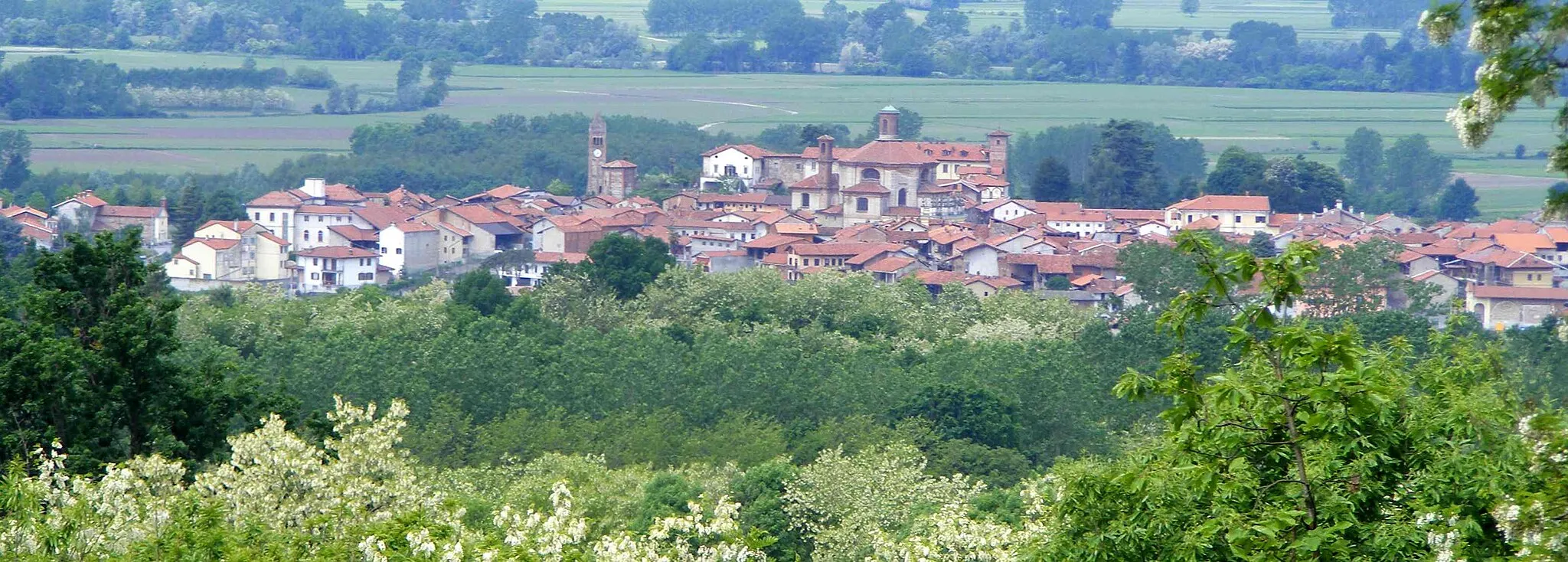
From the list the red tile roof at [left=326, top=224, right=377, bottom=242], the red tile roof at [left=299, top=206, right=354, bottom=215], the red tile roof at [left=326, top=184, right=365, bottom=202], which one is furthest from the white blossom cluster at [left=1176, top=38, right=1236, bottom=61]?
the red tile roof at [left=326, top=224, right=377, bottom=242]

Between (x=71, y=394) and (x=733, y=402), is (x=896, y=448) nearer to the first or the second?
(x=733, y=402)

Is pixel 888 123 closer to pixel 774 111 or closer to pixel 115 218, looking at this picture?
pixel 774 111

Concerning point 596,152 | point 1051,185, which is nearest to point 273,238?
point 596,152

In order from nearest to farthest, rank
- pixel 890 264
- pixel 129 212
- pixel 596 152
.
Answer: pixel 890 264 → pixel 129 212 → pixel 596 152

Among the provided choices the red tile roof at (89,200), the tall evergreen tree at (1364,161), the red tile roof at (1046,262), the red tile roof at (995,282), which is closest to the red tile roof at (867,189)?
the red tile roof at (1046,262)

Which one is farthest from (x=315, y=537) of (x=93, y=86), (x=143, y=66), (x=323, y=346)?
(x=143, y=66)

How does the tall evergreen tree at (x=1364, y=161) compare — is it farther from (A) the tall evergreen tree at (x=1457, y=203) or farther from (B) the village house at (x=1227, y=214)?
(B) the village house at (x=1227, y=214)
